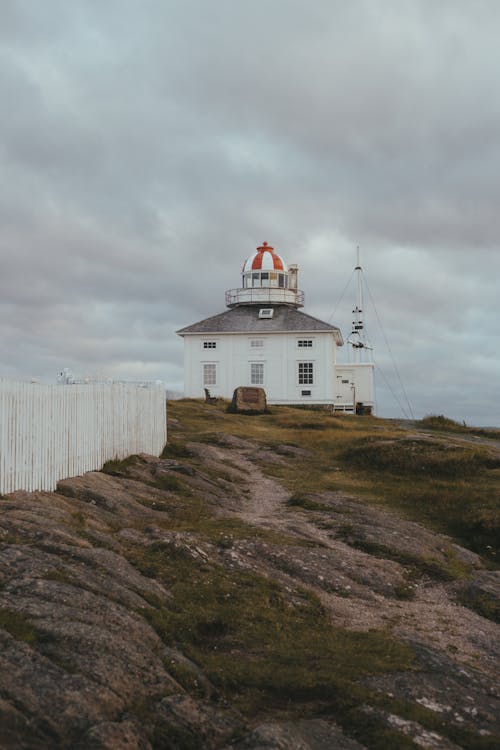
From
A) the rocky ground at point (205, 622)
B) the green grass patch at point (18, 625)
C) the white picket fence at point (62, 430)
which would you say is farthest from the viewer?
the white picket fence at point (62, 430)

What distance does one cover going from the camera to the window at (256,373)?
169 ft

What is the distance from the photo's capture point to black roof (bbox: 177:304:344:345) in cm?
5109

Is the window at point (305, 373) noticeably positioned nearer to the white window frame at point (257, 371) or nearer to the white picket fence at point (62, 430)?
the white window frame at point (257, 371)

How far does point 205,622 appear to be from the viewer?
31.6 feet

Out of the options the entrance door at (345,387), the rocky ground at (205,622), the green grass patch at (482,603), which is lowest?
the green grass patch at (482,603)

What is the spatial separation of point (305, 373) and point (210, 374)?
695cm

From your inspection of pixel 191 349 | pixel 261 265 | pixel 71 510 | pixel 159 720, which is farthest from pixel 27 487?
pixel 261 265

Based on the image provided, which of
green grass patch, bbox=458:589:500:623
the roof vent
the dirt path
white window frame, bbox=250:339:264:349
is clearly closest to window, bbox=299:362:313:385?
white window frame, bbox=250:339:264:349

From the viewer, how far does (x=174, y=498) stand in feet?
56.8

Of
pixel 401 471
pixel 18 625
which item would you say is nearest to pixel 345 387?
pixel 401 471

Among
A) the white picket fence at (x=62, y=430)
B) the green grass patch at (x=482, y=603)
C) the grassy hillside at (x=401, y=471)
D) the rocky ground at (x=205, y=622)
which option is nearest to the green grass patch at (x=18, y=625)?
the rocky ground at (x=205, y=622)

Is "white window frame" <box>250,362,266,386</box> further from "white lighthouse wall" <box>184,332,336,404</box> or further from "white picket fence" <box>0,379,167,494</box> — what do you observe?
"white picket fence" <box>0,379,167,494</box>

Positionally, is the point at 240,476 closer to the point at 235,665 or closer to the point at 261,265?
the point at 235,665

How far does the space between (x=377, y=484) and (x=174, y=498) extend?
25.7 ft
